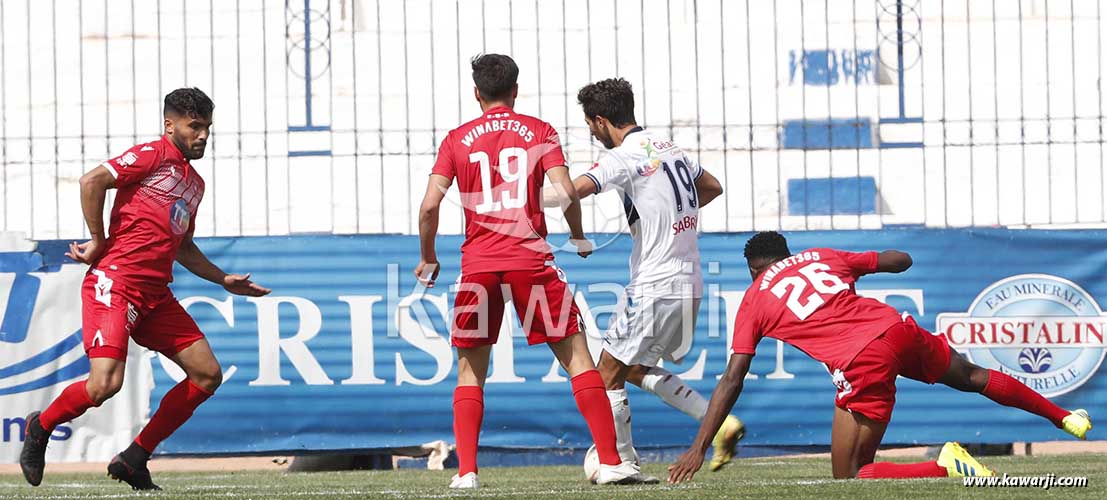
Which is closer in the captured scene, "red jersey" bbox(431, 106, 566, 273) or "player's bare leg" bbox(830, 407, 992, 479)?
"red jersey" bbox(431, 106, 566, 273)

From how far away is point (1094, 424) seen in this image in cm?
1069

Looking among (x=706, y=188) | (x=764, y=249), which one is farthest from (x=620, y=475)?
(x=706, y=188)

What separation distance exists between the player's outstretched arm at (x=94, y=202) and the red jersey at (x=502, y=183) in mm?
1392

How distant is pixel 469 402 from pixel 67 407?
1.71 meters

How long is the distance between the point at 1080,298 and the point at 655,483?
4595mm

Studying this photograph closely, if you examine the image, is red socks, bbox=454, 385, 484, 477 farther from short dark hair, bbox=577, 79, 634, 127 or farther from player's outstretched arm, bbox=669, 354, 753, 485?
short dark hair, bbox=577, 79, 634, 127

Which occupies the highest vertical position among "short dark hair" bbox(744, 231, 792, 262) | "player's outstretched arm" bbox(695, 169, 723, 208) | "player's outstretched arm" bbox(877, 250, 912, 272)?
"player's outstretched arm" bbox(695, 169, 723, 208)

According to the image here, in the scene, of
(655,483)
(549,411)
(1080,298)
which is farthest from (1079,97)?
(655,483)

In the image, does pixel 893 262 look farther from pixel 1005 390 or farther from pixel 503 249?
pixel 503 249

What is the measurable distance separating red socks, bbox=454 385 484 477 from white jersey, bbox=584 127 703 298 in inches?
50.5

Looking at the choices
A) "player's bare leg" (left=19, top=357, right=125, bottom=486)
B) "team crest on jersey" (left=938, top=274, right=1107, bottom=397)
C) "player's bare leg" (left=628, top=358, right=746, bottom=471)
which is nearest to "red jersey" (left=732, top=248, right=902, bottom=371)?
"player's bare leg" (left=628, top=358, right=746, bottom=471)

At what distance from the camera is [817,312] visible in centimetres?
743

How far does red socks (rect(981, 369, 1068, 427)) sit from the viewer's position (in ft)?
25.4

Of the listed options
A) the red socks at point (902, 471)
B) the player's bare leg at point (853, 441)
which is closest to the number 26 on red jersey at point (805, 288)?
the player's bare leg at point (853, 441)
